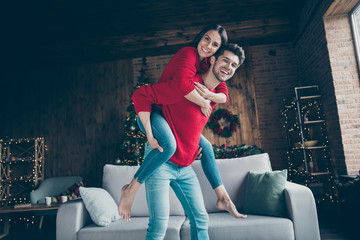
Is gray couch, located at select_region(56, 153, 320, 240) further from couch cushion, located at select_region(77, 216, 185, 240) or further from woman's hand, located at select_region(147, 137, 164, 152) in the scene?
woman's hand, located at select_region(147, 137, 164, 152)

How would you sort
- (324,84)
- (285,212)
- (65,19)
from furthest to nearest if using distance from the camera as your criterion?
(65,19)
(324,84)
(285,212)

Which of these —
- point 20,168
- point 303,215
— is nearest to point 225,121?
point 303,215

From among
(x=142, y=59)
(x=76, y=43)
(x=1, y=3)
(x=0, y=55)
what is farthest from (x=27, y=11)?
(x=142, y=59)

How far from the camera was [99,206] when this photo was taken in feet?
7.32

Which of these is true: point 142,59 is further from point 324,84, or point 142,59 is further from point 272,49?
point 324,84

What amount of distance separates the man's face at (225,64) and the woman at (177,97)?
8cm

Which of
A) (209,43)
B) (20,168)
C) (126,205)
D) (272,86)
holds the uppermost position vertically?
(272,86)

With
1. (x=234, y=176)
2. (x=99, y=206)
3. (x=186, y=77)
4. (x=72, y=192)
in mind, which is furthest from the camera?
(x=72, y=192)

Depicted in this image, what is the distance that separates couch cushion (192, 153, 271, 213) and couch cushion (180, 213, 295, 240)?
0.39 m

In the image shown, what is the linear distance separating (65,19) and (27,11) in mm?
603

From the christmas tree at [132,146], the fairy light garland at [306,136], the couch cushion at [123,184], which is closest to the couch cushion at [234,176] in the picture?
the couch cushion at [123,184]

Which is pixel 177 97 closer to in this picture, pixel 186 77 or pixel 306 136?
pixel 186 77

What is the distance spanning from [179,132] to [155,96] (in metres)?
0.22

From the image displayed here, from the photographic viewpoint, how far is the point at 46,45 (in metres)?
5.44
